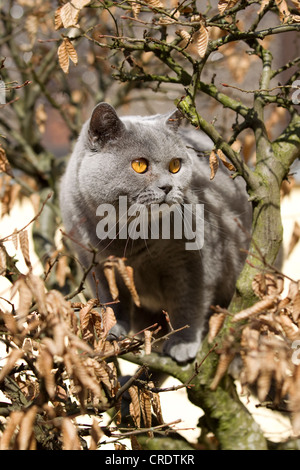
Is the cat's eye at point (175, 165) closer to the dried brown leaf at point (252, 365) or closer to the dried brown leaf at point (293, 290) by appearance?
the dried brown leaf at point (293, 290)

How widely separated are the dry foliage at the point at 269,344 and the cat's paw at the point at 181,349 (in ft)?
2.27

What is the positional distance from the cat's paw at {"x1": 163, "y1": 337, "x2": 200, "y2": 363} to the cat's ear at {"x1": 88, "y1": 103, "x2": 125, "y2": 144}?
0.77m

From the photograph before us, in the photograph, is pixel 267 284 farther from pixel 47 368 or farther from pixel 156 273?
pixel 156 273

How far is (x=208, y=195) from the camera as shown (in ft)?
6.75

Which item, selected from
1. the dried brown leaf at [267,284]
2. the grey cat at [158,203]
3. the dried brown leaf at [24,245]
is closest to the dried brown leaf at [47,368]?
the dried brown leaf at [24,245]

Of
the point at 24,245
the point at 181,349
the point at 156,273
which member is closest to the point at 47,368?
the point at 24,245

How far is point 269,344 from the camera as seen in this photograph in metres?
0.96

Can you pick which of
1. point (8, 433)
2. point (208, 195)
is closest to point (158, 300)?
point (208, 195)

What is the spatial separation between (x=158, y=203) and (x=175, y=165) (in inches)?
8.4

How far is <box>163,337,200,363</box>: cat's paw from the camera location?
1848 mm

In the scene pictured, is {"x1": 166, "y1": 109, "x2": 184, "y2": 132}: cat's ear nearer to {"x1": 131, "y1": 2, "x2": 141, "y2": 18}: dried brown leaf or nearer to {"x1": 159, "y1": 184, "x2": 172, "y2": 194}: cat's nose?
{"x1": 159, "y1": 184, "x2": 172, "y2": 194}: cat's nose

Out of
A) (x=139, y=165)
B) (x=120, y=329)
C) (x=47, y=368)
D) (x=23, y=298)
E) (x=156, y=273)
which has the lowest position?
(x=47, y=368)
